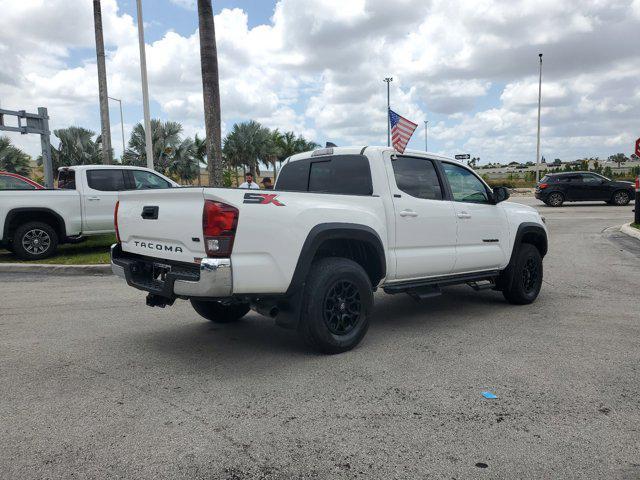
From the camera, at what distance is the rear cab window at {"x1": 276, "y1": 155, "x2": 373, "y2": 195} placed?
527cm

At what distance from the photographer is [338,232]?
461cm

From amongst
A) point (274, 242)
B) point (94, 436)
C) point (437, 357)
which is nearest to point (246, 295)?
point (274, 242)

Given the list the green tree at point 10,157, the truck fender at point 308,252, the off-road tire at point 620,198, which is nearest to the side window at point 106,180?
the truck fender at point 308,252

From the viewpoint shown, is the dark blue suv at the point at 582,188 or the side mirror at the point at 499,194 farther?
the dark blue suv at the point at 582,188

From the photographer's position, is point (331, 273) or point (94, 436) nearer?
point (94, 436)

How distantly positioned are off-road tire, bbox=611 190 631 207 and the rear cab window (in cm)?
2438

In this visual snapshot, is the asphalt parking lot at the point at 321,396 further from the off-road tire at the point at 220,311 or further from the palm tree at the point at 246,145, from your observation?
the palm tree at the point at 246,145

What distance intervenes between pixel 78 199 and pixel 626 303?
9697mm

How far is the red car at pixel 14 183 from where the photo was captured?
35.7ft

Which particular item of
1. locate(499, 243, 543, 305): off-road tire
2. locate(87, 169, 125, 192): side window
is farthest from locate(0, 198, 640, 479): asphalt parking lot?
locate(87, 169, 125, 192): side window

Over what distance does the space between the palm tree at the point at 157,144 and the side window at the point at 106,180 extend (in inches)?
1068

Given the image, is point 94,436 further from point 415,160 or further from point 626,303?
point 626,303

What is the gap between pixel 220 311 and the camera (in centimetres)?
573

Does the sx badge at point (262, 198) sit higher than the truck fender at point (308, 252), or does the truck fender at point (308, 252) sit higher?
the sx badge at point (262, 198)
